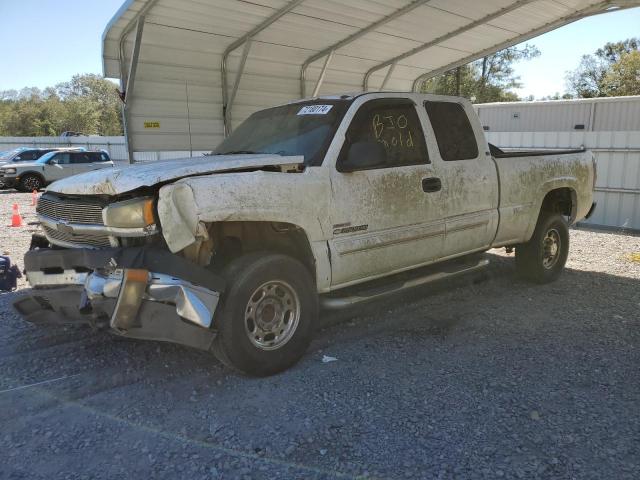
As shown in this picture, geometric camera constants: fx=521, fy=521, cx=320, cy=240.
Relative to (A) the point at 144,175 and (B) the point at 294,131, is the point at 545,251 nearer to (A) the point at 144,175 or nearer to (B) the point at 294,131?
Result: (B) the point at 294,131

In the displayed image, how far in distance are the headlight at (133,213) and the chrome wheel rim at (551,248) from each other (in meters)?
5.00

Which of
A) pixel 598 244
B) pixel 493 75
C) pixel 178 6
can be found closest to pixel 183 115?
pixel 178 6

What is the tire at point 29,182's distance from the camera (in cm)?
2162

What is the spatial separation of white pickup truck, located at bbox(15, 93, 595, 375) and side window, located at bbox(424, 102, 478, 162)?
2 cm

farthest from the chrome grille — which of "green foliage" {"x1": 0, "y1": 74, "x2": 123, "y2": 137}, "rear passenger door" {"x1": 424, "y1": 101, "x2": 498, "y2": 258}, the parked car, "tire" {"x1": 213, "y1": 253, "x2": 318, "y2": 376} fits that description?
"green foliage" {"x1": 0, "y1": 74, "x2": 123, "y2": 137}

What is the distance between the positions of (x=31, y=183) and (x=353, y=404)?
73.3 ft

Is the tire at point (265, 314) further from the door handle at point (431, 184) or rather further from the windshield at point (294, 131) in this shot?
the door handle at point (431, 184)

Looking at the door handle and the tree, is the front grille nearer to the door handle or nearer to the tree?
the door handle

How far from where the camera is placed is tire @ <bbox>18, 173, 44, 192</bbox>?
21.6 m

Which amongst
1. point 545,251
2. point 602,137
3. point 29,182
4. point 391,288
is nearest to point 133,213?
point 391,288

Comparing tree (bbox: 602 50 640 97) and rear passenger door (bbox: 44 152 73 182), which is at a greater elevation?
tree (bbox: 602 50 640 97)

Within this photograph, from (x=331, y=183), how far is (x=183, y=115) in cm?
661

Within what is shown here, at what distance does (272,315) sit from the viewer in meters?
3.94

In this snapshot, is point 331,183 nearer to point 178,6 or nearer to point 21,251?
point 178,6
